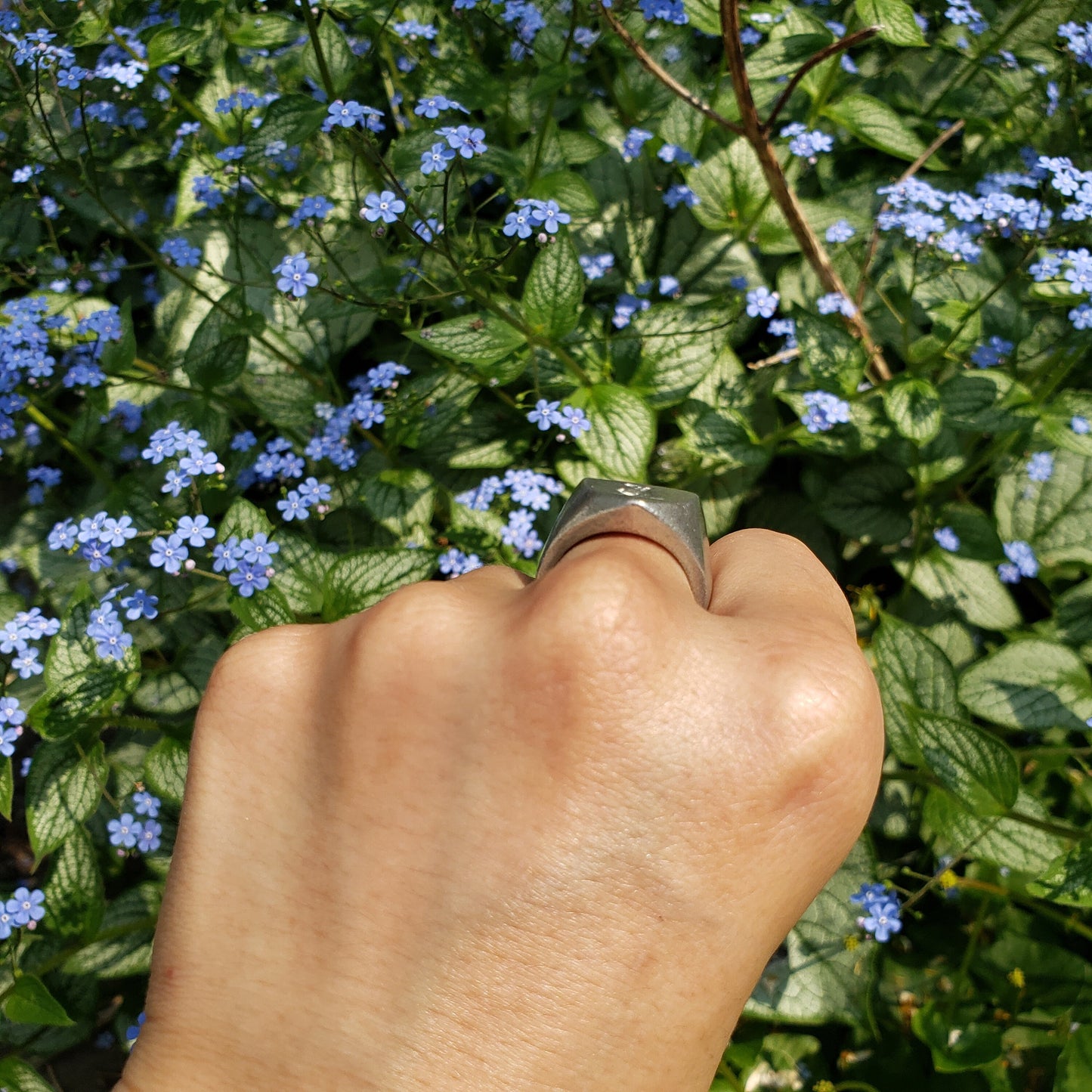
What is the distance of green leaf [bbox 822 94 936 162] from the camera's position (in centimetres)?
270

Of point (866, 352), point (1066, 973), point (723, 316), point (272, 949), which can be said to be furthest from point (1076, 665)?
point (272, 949)

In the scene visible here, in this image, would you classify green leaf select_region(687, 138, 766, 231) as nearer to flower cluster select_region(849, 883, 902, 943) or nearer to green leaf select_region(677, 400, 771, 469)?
green leaf select_region(677, 400, 771, 469)

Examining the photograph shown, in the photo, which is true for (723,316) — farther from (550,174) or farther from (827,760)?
(827,760)

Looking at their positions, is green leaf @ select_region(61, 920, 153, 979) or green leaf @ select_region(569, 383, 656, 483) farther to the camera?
green leaf @ select_region(61, 920, 153, 979)

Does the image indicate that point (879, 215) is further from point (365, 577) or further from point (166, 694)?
point (166, 694)

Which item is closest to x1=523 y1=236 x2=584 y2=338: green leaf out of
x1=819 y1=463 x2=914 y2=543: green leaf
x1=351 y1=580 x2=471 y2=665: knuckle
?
x1=819 y1=463 x2=914 y2=543: green leaf

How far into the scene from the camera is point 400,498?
2.50 m

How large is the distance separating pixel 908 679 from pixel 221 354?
2.09 metres

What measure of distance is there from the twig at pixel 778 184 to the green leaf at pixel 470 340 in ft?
2.71

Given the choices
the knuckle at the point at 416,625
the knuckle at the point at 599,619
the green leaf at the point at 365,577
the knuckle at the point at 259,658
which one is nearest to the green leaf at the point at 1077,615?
the green leaf at the point at 365,577

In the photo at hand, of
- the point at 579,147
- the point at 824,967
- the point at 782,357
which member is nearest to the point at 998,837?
the point at 824,967

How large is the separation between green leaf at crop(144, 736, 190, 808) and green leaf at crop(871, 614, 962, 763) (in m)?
1.79

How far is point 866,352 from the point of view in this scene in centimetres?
251

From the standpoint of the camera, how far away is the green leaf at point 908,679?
2.26 m
